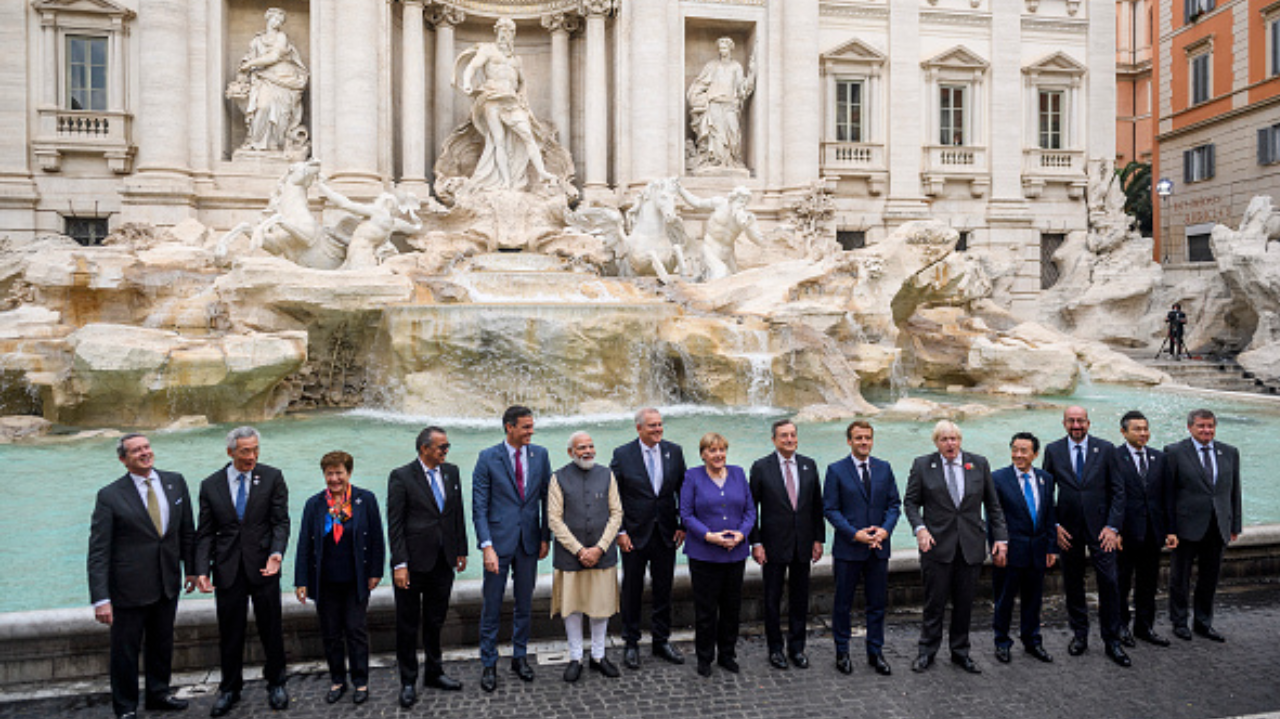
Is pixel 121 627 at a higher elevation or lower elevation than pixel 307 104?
lower

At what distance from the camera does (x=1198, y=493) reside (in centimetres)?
450

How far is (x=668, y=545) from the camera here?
4258 mm

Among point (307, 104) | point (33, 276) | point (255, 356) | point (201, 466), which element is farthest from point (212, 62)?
point (201, 466)

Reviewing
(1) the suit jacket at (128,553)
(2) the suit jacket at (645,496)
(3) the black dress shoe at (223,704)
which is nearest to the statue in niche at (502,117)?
(2) the suit jacket at (645,496)

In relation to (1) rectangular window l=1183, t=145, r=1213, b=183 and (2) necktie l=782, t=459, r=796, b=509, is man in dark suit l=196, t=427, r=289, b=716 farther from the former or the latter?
(1) rectangular window l=1183, t=145, r=1213, b=183

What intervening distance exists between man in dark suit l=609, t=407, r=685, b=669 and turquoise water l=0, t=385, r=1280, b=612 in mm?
1156

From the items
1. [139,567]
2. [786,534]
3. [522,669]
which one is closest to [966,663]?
[786,534]

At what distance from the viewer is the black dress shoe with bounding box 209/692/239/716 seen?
3.66 meters

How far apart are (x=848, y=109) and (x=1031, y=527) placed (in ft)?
62.6

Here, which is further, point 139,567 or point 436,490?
point 436,490

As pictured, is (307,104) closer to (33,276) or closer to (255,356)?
(33,276)

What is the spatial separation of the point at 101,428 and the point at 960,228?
19.4 metres

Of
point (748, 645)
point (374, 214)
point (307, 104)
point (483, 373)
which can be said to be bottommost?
point (748, 645)

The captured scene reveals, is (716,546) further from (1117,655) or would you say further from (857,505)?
(1117,655)
